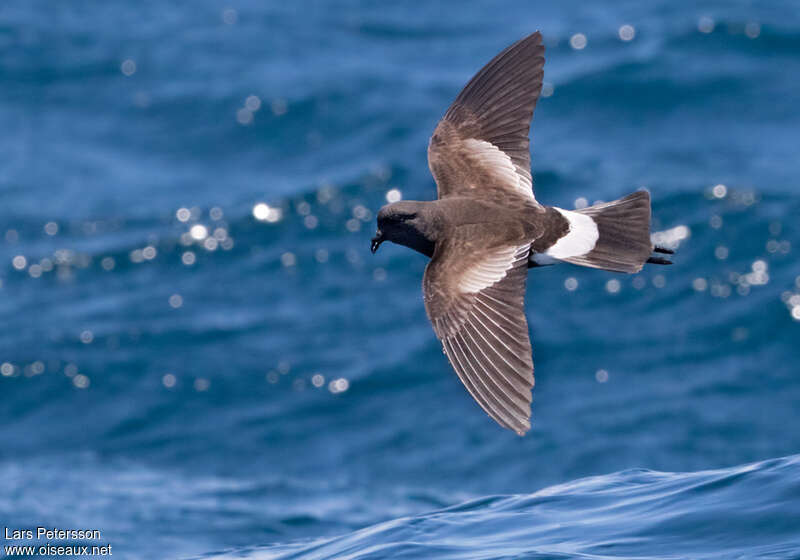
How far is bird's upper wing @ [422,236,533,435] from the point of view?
4.69m

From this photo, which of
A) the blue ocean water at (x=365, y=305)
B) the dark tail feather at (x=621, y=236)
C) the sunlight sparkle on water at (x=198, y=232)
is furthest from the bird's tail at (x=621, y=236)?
the sunlight sparkle on water at (x=198, y=232)

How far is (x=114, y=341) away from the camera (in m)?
9.49

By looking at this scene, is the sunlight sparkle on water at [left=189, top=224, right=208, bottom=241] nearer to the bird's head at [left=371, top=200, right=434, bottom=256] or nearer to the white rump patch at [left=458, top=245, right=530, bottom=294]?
the bird's head at [left=371, top=200, right=434, bottom=256]

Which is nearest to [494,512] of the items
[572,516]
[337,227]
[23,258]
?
[572,516]

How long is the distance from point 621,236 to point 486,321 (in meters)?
0.86

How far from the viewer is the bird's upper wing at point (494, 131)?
605cm

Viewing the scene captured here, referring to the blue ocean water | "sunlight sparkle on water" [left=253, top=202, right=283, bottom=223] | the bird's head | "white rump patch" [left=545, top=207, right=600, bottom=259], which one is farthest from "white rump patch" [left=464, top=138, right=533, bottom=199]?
"sunlight sparkle on water" [left=253, top=202, right=283, bottom=223]

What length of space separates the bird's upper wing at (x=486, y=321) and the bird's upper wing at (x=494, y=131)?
71 cm

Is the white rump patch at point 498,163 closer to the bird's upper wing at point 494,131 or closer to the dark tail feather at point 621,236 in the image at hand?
the bird's upper wing at point 494,131

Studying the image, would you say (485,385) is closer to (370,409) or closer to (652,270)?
(370,409)

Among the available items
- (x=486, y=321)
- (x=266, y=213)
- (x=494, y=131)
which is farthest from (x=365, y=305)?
(x=486, y=321)

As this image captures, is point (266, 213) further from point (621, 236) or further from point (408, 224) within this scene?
point (621, 236)

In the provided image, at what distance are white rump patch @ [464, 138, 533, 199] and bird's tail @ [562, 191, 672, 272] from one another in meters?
0.50

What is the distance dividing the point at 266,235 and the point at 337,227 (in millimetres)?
647
